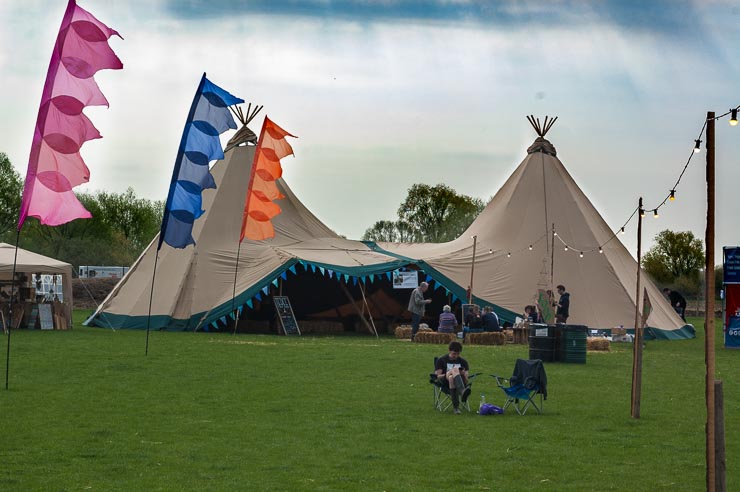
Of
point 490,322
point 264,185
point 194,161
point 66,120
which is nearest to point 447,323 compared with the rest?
point 490,322

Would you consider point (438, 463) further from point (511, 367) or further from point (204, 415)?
point (511, 367)

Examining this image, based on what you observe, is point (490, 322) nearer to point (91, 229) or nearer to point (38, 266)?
point (38, 266)

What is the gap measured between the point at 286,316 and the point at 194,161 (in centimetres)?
948

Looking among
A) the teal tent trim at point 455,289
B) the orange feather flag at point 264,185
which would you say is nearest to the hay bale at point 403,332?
the teal tent trim at point 455,289

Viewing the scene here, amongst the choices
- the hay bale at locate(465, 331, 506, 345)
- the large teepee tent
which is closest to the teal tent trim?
the large teepee tent

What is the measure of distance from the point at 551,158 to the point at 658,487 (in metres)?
26.4

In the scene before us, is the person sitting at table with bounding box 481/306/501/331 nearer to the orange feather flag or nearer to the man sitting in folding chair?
the orange feather flag

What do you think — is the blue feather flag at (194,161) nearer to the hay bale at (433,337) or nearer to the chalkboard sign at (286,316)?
the hay bale at (433,337)

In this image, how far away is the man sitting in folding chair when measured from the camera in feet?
46.0

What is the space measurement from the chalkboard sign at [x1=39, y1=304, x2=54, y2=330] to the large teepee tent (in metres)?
1.31

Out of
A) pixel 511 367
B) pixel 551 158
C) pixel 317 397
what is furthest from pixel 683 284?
pixel 317 397

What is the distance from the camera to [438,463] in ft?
34.2

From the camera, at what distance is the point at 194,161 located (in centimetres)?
2319

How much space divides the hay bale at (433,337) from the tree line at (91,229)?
53.5m
